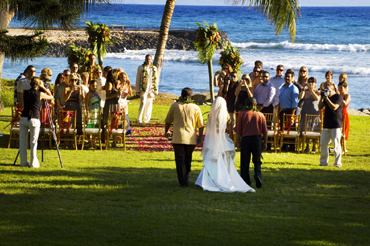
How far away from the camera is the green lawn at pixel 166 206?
641cm

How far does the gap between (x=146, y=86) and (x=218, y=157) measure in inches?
343

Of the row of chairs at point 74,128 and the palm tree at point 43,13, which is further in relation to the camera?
the palm tree at point 43,13

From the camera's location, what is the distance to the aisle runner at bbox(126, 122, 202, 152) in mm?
13562

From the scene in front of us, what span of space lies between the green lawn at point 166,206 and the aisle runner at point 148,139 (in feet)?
5.32

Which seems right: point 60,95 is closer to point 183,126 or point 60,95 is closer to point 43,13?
point 43,13

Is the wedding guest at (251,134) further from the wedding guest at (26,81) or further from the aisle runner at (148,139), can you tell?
the wedding guest at (26,81)

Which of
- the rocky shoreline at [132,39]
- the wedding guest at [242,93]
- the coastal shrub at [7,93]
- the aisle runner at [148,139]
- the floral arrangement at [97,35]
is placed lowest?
the aisle runner at [148,139]

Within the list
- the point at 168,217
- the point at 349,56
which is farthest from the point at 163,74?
the point at 168,217

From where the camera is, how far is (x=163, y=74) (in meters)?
47.1

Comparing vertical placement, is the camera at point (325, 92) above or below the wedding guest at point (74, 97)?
above

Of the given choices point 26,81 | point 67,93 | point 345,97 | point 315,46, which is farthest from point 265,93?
point 315,46

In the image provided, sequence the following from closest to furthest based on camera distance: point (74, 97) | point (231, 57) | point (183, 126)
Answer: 1. point (183, 126)
2. point (74, 97)
3. point (231, 57)

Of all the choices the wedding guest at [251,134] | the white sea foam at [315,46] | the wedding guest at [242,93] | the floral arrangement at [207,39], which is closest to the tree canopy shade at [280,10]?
the floral arrangement at [207,39]

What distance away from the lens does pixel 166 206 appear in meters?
7.83
